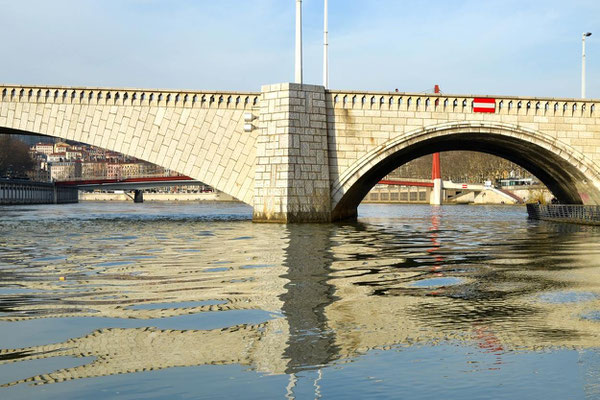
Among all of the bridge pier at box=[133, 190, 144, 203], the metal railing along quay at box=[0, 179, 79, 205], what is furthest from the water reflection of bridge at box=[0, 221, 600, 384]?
the bridge pier at box=[133, 190, 144, 203]

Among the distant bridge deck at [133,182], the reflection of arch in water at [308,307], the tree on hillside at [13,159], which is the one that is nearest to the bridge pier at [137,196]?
the tree on hillside at [13,159]

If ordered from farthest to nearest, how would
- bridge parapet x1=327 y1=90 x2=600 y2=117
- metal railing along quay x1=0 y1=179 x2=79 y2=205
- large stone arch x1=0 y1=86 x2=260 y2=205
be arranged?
1. metal railing along quay x1=0 y1=179 x2=79 y2=205
2. bridge parapet x1=327 y1=90 x2=600 y2=117
3. large stone arch x1=0 y1=86 x2=260 y2=205

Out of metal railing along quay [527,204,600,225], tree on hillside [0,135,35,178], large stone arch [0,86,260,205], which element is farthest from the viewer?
tree on hillside [0,135,35,178]

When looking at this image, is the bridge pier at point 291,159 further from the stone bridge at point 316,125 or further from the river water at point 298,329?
the river water at point 298,329

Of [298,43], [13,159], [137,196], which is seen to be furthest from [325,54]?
[137,196]

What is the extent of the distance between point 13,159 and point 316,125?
326 ft

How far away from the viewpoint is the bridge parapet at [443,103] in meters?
35.4

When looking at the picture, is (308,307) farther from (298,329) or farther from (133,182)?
(133,182)

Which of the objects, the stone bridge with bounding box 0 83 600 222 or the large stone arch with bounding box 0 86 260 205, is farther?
the large stone arch with bounding box 0 86 260 205

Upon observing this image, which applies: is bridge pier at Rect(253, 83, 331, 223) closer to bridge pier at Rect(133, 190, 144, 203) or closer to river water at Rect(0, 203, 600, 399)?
river water at Rect(0, 203, 600, 399)

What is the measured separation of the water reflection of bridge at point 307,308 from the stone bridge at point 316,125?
19554 mm

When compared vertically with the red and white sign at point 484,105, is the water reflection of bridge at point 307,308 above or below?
below

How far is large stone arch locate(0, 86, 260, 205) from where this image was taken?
116 feet

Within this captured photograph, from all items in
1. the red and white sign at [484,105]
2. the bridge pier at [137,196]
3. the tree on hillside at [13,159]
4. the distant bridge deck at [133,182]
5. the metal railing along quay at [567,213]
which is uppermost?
the tree on hillside at [13,159]
